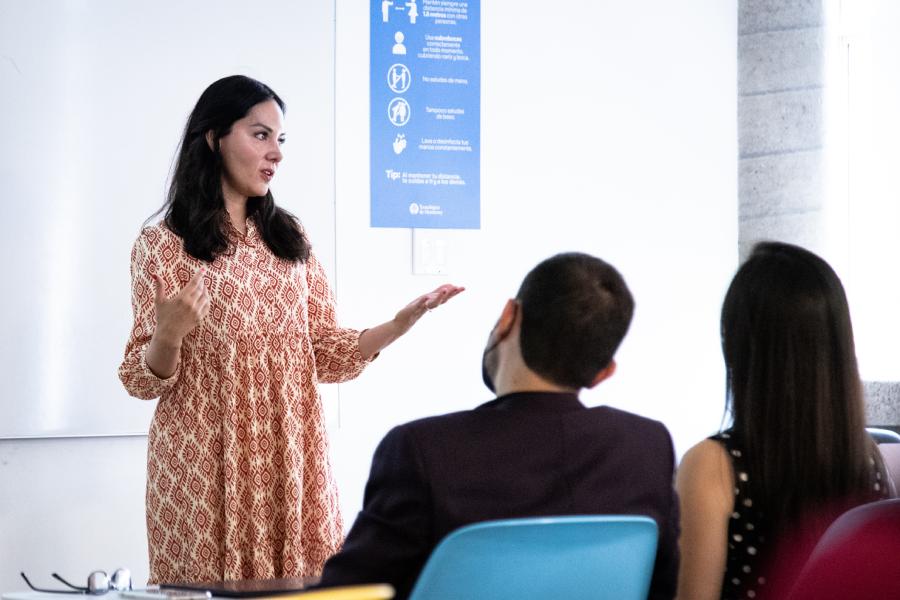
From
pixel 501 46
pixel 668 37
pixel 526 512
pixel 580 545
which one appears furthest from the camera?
pixel 668 37

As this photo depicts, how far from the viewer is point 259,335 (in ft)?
8.09

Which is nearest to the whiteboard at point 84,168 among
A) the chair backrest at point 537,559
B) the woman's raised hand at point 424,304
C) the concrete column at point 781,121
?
the woman's raised hand at point 424,304

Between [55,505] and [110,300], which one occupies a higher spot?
[110,300]

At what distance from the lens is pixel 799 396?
5.46 ft

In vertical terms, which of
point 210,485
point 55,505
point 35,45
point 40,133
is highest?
point 35,45

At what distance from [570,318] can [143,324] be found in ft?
3.81

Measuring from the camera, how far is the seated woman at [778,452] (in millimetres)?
1640

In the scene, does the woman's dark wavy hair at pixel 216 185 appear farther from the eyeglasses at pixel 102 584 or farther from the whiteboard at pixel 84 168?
the eyeglasses at pixel 102 584

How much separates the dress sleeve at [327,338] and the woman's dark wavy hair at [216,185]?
0.27 feet

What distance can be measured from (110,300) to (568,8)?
6.08ft

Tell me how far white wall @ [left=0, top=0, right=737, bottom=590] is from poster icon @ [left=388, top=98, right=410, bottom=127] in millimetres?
94

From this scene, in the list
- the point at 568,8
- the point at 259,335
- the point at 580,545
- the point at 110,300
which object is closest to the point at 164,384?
the point at 259,335

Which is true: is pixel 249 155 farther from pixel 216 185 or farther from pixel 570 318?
pixel 570 318

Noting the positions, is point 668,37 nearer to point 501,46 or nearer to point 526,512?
point 501,46
